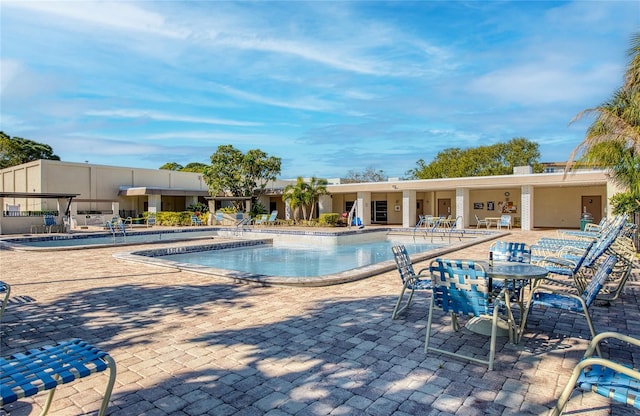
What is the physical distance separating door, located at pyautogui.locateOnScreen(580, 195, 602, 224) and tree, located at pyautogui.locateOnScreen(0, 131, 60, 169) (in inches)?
1822

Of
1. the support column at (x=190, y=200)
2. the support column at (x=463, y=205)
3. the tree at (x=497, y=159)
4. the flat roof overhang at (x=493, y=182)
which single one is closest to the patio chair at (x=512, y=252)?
the flat roof overhang at (x=493, y=182)

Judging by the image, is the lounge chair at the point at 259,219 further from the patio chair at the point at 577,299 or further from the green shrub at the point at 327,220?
the patio chair at the point at 577,299

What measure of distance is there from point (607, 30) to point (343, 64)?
9.60 metres

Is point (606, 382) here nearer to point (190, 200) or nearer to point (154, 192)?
point (154, 192)

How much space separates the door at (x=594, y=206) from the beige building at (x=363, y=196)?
5cm

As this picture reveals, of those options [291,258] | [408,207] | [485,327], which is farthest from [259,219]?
[485,327]

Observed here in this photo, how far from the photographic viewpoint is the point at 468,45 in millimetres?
15711

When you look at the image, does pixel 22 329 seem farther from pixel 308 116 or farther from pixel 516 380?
pixel 308 116

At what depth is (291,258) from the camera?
12203mm

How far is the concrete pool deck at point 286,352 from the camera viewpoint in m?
2.54

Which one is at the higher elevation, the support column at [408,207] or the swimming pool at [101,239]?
the support column at [408,207]

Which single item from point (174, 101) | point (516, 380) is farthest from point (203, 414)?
point (174, 101)

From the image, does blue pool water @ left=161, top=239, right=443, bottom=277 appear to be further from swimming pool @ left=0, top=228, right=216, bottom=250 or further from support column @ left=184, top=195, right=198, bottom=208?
support column @ left=184, top=195, right=198, bottom=208

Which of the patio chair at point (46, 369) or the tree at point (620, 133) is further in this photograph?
the tree at point (620, 133)
